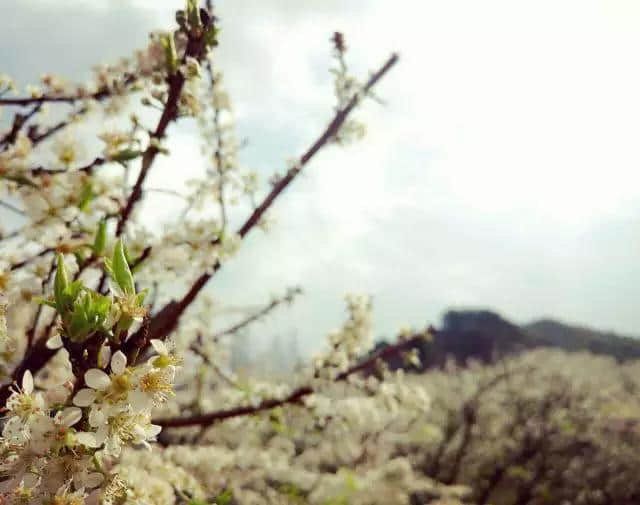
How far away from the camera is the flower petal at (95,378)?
841 mm

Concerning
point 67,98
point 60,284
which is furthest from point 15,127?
point 60,284

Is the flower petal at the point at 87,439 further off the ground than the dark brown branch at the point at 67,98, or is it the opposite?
the dark brown branch at the point at 67,98

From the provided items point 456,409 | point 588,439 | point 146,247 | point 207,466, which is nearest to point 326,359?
point 146,247

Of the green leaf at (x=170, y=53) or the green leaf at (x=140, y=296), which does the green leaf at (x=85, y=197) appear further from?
the green leaf at (x=140, y=296)

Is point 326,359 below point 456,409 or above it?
below

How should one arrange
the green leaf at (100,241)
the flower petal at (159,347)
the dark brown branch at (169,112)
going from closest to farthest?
the flower petal at (159,347)
the green leaf at (100,241)
the dark brown branch at (169,112)

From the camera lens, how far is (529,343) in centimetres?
3759

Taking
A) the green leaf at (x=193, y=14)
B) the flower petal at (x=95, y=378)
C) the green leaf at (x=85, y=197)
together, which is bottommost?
the flower petal at (x=95, y=378)

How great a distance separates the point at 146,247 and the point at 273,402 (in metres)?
1.24

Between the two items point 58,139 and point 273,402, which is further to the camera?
point 273,402

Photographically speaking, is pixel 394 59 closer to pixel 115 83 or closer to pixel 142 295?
pixel 115 83

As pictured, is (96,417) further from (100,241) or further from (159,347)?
(100,241)

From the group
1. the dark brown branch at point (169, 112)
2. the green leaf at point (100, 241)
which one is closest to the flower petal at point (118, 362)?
the green leaf at point (100, 241)

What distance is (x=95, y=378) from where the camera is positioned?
2.77 ft
